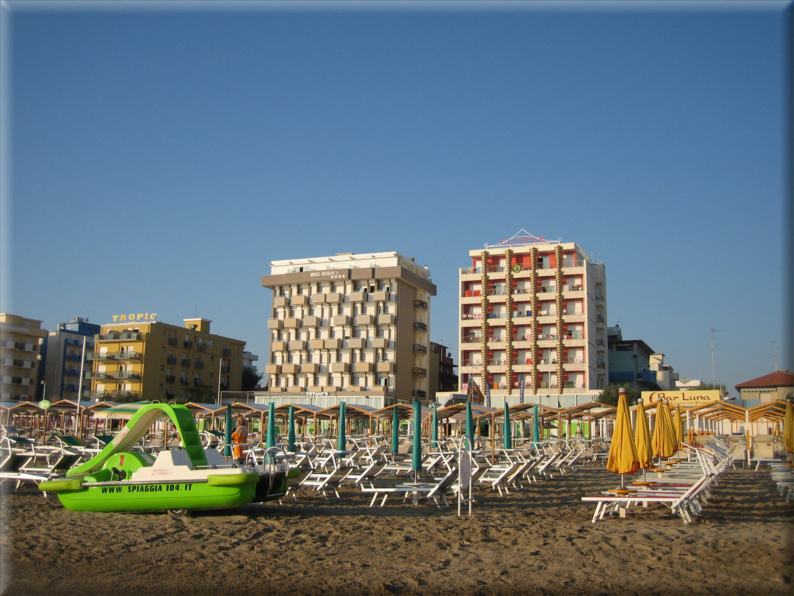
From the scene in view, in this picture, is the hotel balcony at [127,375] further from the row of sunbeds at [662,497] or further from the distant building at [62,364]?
the row of sunbeds at [662,497]

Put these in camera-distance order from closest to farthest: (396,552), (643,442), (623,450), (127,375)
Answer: (396,552) < (623,450) < (643,442) < (127,375)

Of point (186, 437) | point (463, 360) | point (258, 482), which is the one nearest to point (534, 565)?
point (258, 482)

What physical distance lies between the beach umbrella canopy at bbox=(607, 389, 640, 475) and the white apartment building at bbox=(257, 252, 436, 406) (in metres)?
49.7

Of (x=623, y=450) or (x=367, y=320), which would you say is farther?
(x=367, y=320)

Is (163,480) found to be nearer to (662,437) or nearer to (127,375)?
(662,437)

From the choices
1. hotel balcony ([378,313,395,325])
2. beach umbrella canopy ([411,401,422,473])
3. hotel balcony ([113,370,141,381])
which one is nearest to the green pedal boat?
beach umbrella canopy ([411,401,422,473])

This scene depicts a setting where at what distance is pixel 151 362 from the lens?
218 ft

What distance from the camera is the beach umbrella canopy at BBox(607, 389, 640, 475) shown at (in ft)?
33.3

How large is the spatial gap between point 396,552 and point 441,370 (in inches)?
2964

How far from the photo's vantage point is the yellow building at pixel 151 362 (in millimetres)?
65938

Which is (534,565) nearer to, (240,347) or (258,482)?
(258,482)

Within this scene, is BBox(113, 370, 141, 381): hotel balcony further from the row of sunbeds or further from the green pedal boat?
the row of sunbeds

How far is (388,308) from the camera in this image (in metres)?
63.4

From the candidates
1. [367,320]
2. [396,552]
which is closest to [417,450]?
[396,552]
